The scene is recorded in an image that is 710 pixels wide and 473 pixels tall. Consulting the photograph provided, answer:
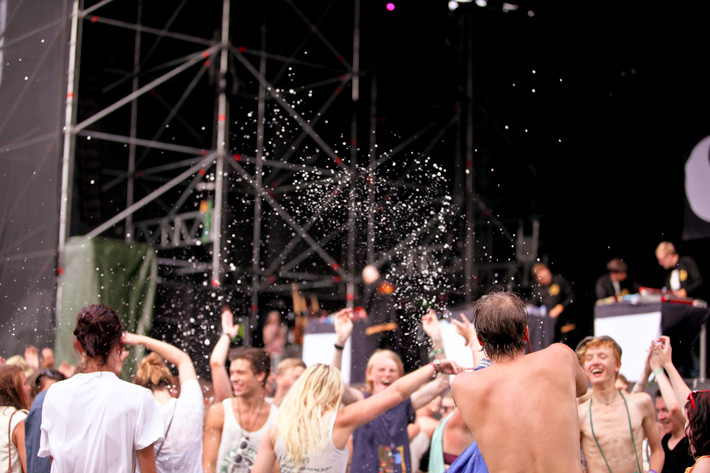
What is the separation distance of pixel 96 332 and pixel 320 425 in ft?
4.44

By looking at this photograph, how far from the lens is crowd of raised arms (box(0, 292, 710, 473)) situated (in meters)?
2.99

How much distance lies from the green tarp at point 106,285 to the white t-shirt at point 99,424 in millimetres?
3470

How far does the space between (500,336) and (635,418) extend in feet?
5.68

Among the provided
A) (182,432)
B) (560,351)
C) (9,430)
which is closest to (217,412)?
(182,432)

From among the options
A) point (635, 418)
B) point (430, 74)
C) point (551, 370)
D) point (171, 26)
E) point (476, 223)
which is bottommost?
point (635, 418)

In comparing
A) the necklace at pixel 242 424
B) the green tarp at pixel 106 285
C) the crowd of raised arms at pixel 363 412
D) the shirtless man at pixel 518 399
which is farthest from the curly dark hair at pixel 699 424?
the green tarp at pixel 106 285

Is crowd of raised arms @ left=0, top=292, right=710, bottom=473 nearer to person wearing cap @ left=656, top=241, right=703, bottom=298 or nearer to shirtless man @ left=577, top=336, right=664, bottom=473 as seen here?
shirtless man @ left=577, top=336, right=664, bottom=473

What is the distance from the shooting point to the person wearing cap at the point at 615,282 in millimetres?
9867

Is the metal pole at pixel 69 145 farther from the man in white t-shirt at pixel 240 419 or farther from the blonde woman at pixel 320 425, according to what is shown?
the blonde woman at pixel 320 425

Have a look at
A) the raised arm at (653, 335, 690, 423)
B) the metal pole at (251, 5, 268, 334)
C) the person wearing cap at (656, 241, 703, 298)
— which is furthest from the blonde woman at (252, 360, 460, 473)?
the metal pole at (251, 5, 268, 334)

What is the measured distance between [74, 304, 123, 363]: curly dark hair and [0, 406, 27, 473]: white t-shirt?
1.21 metres

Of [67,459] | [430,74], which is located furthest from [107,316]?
[430,74]

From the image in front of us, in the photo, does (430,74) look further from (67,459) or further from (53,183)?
(67,459)

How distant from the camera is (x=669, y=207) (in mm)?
10188
